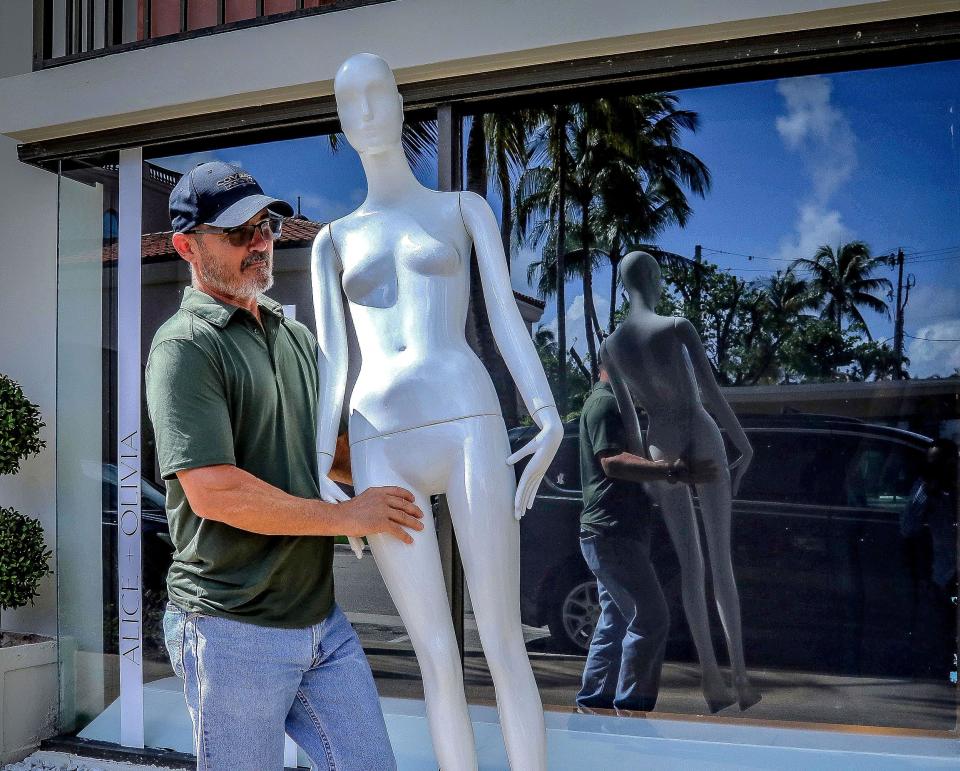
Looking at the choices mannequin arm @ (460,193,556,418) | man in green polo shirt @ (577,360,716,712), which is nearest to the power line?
man in green polo shirt @ (577,360,716,712)

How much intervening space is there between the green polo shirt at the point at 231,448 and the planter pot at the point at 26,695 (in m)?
2.42

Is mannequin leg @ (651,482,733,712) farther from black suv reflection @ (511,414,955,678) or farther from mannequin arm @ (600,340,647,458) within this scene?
mannequin arm @ (600,340,647,458)

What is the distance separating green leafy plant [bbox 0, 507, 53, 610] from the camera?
153 inches

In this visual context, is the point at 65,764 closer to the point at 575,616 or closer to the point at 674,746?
the point at 575,616

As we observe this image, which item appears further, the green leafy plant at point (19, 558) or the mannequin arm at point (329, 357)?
the green leafy plant at point (19, 558)

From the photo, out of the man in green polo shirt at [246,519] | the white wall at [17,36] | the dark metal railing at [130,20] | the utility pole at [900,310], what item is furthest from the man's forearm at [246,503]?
the white wall at [17,36]

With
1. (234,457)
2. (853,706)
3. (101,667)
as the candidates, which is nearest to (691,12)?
(234,457)

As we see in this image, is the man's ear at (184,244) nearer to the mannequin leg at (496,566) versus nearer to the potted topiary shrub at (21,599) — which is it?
the mannequin leg at (496,566)

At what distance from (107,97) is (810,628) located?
3.29m

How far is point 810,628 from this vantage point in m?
3.43

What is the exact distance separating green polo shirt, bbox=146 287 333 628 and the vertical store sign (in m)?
2.10

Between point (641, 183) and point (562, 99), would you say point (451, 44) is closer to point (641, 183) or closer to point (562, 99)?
point (562, 99)

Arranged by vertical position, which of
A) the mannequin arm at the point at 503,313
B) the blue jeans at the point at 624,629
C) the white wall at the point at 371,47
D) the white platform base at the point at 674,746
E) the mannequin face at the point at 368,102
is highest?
the white wall at the point at 371,47

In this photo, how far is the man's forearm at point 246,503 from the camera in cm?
190
